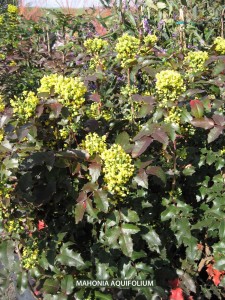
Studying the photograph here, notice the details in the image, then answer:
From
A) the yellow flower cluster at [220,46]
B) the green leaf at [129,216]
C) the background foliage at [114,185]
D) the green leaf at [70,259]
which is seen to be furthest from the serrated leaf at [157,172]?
the yellow flower cluster at [220,46]

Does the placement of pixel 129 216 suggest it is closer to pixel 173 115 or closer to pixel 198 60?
pixel 173 115

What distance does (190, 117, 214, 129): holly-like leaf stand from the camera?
1.35 meters

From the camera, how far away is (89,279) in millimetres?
1469

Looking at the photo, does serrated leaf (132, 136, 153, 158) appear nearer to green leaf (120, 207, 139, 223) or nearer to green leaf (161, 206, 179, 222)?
green leaf (120, 207, 139, 223)

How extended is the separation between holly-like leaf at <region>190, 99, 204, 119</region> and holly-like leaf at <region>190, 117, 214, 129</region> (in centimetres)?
1

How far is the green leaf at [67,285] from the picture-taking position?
1.37 metres

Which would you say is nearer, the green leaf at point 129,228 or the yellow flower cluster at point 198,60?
the green leaf at point 129,228

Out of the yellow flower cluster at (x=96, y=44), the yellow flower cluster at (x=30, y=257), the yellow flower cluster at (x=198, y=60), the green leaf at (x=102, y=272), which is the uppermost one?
the yellow flower cluster at (x=96, y=44)

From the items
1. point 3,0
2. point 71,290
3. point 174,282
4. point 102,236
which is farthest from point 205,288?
point 3,0

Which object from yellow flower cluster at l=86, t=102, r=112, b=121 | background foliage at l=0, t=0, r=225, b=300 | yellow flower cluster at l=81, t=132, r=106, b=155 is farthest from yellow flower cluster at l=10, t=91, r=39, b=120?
yellow flower cluster at l=86, t=102, r=112, b=121

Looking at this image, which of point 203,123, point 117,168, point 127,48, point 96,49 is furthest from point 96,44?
point 117,168

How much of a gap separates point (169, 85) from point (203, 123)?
0.57ft

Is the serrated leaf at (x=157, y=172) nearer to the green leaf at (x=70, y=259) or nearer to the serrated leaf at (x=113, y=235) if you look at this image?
the serrated leaf at (x=113, y=235)

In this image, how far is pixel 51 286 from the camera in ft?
4.56
